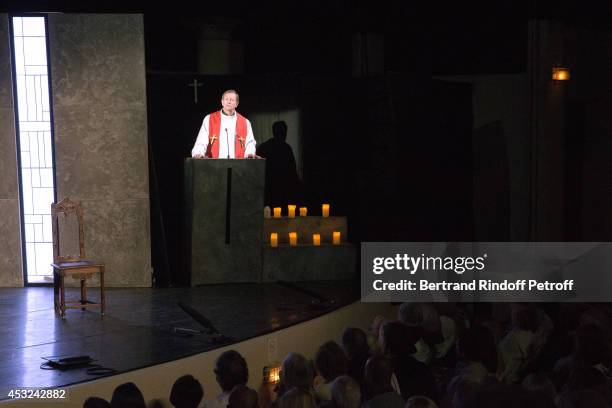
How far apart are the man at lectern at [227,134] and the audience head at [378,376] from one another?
5.08m

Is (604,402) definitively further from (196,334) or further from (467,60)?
(467,60)

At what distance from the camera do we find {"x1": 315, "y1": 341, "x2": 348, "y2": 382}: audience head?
3.66 meters

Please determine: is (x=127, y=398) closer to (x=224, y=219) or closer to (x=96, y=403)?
(x=96, y=403)

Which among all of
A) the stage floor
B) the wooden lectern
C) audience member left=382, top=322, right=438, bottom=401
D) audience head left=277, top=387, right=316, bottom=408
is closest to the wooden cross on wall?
the wooden lectern

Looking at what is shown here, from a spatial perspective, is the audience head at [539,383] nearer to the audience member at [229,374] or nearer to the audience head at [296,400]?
the audience head at [296,400]

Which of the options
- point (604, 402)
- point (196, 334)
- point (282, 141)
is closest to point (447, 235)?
point (282, 141)

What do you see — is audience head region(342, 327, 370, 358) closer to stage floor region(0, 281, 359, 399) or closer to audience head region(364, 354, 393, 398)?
audience head region(364, 354, 393, 398)

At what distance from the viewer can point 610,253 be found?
27.8ft

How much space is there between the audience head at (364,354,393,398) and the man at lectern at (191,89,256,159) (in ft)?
16.7

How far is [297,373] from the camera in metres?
3.50

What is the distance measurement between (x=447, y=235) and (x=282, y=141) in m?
2.10

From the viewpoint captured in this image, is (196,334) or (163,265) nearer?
(196,334)

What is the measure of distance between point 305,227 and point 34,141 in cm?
286

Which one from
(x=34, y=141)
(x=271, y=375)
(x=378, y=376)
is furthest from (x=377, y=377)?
(x=34, y=141)
